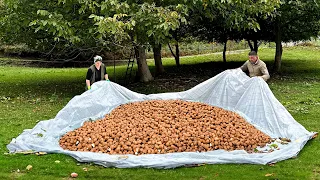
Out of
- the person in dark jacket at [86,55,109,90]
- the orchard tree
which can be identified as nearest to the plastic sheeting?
the person in dark jacket at [86,55,109,90]

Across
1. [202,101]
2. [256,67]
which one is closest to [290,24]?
[256,67]

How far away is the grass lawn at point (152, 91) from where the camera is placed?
489 centimetres

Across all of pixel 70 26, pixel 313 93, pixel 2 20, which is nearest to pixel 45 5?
pixel 70 26

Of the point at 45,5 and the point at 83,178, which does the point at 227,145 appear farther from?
the point at 45,5

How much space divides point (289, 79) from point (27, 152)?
37.4ft

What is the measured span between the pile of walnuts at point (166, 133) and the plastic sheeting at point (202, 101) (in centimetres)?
21

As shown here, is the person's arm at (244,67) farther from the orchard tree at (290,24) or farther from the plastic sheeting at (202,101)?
the orchard tree at (290,24)

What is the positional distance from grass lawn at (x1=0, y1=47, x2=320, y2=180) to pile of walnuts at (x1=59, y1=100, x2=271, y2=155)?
19.7 inches

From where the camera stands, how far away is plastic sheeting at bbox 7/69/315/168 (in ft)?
17.1

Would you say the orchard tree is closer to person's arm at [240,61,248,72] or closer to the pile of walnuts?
person's arm at [240,61,248,72]

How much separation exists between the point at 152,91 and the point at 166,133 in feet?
22.4

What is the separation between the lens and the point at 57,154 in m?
5.63

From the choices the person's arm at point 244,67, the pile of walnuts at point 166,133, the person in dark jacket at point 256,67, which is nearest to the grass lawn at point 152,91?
the pile of walnuts at point 166,133

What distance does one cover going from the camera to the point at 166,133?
19.1 feet
